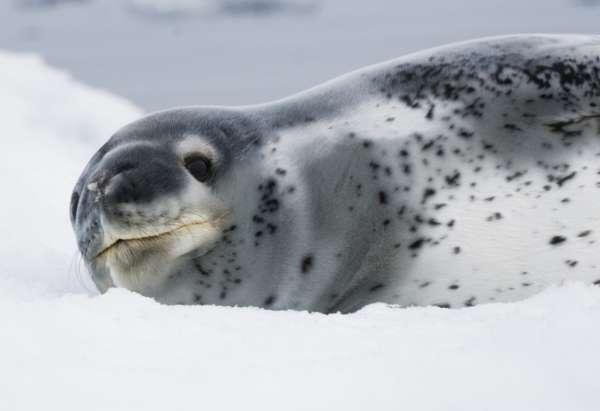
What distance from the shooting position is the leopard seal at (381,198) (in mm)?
2975

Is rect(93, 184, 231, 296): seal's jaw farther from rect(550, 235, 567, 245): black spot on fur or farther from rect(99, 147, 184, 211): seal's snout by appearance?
rect(550, 235, 567, 245): black spot on fur

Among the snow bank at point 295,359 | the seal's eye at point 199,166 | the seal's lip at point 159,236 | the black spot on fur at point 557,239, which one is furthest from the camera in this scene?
the seal's eye at point 199,166

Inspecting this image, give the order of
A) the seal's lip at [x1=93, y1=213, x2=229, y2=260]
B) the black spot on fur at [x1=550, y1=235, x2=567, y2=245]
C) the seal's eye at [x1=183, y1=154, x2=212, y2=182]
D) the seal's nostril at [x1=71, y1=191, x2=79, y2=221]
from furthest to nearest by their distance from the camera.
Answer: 1. the seal's nostril at [x1=71, y1=191, x2=79, y2=221]
2. the seal's eye at [x1=183, y1=154, x2=212, y2=182]
3. the seal's lip at [x1=93, y1=213, x2=229, y2=260]
4. the black spot on fur at [x1=550, y1=235, x2=567, y2=245]

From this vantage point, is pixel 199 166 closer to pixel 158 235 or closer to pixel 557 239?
pixel 158 235

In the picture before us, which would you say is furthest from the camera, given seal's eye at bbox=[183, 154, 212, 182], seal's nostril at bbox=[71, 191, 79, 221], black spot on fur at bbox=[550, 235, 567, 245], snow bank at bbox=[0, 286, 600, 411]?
seal's nostril at bbox=[71, 191, 79, 221]

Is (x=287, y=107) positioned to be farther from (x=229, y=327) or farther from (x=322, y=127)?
(x=229, y=327)

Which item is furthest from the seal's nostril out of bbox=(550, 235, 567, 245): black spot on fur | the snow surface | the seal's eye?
bbox=(550, 235, 567, 245): black spot on fur

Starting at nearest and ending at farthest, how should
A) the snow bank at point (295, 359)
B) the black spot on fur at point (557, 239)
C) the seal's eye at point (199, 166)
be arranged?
the snow bank at point (295, 359)
the black spot on fur at point (557, 239)
the seal's eye at point (199, 166)

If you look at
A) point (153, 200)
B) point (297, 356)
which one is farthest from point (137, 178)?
point (297, 356)

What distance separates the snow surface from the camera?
66.4 inches

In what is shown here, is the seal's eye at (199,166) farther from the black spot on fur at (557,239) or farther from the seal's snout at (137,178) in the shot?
the black spot on fur at (557,239)

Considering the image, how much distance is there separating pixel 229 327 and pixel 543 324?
69cm

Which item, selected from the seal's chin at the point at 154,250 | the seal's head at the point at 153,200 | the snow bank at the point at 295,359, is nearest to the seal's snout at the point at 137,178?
the seal's head at the point at 153,200

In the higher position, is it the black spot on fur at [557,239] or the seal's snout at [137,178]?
the seal's snout at [137,178]
